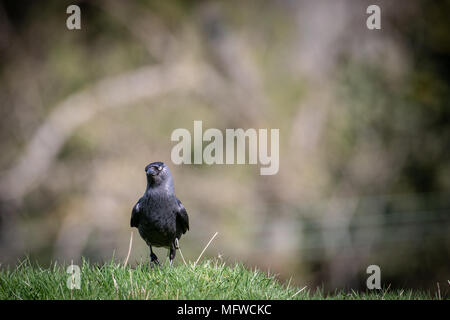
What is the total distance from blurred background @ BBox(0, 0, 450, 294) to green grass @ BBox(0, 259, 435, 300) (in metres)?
8.97

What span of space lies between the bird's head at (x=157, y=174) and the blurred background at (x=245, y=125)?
29.2 ft

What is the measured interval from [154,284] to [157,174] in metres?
1.01

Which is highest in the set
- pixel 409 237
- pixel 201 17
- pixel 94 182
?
pixel 201 17

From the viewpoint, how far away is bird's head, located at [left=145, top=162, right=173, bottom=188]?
4.97 meters

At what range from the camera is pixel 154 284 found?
4566 millimetres

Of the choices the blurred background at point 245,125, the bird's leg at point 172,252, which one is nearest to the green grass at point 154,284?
the bird's leg at point 172,252

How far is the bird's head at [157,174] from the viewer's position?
497cm

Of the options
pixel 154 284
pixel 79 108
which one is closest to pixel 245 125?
pixel 79 108

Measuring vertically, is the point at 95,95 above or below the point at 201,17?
below

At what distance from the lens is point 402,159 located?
51.0 feet

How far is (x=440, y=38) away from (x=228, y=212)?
782 cm

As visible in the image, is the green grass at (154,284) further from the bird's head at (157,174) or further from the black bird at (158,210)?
the bird's head at (157,174)

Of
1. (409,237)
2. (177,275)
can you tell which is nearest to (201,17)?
(409,237)
